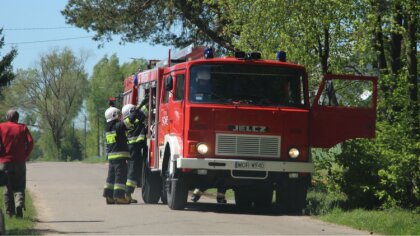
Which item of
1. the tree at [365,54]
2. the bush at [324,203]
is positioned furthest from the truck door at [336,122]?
the bush at [324,203]

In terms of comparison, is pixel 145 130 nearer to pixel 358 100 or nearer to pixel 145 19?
pixel 358 100

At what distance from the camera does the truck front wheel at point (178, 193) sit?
57.1 ft

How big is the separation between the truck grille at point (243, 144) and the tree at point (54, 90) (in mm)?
95631

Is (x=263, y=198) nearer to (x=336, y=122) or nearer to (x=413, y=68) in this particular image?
(x=336, y=122)

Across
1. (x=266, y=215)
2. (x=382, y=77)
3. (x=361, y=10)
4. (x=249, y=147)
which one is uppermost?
(x=361, y=10)

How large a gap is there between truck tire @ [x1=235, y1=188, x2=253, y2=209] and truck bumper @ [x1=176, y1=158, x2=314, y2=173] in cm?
219

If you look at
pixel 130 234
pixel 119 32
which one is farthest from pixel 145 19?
pixel 130 234

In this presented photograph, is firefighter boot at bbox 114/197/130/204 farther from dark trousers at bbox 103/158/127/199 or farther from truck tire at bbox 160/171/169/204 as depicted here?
truck tire at bbox 160/171/169/204

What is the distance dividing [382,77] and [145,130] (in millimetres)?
5498

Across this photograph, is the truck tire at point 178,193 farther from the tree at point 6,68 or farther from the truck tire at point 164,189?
the tree at point 6,68

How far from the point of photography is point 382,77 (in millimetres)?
17422

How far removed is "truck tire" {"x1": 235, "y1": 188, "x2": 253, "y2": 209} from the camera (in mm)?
19312

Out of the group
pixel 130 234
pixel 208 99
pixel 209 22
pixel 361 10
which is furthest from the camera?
pixel 209 22

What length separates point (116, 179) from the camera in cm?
1917
